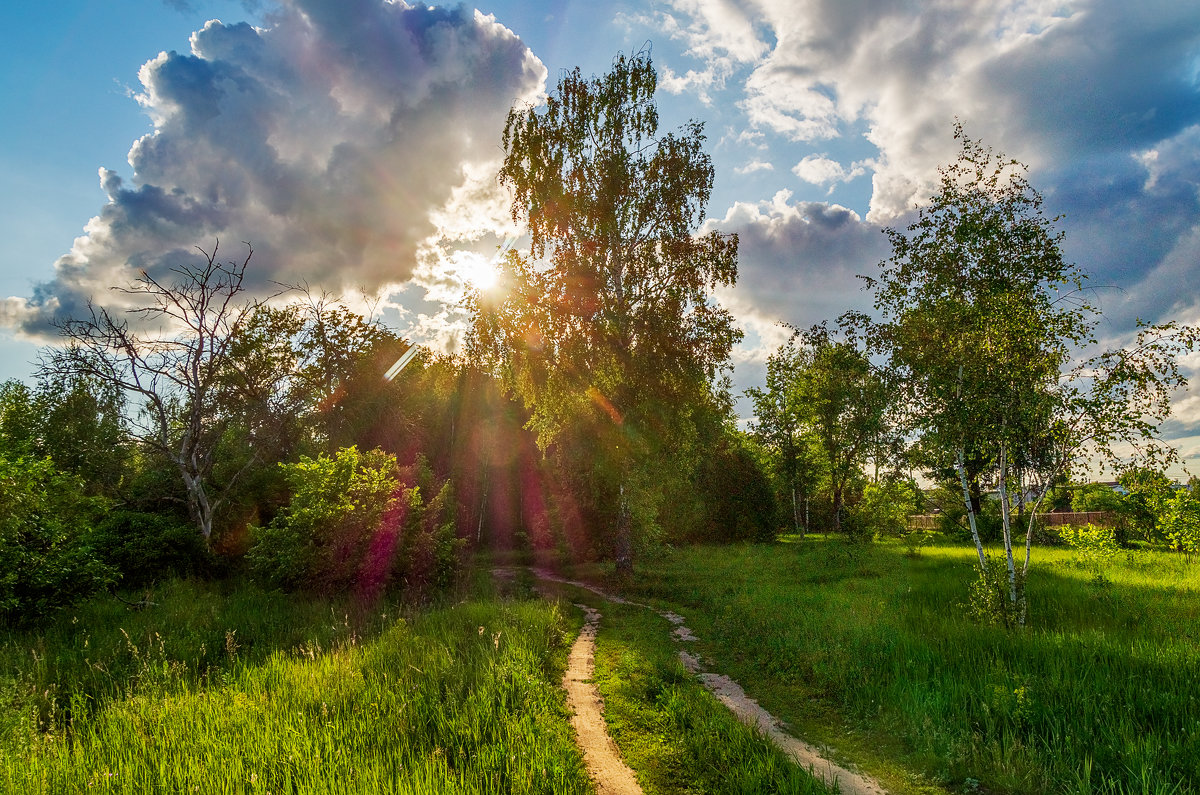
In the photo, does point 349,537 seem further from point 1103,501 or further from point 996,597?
point 1103,501

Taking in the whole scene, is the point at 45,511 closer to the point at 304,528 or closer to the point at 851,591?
the point at 304,528

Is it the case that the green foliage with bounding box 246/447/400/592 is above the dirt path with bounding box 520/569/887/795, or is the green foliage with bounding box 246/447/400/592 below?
above

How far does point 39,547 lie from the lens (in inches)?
424

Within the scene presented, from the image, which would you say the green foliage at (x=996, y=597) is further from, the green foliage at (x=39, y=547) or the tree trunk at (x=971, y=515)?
the green foliage at (x=39, y=547)

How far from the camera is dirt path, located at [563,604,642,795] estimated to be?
5.35m

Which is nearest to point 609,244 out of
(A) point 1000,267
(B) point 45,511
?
(A) point 1000,267

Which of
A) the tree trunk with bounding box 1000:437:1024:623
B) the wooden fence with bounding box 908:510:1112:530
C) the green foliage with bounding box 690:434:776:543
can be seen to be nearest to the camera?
the tree trunk with bounding box 1000:437:1024:623

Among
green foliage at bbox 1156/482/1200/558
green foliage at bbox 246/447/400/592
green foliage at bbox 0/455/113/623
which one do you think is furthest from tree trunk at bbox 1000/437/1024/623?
green foliage at bbox 0/455/113/623

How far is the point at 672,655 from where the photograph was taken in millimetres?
10164

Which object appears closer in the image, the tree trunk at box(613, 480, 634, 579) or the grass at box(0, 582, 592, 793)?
the grass at box(0, 582, 592, 793)

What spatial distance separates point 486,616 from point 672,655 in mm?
4300

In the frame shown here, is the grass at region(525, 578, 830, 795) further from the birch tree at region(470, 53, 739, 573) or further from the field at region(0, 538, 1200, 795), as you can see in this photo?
the birch tree at region(470, 53, 739, 573)

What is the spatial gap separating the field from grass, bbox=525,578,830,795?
0.03 metres

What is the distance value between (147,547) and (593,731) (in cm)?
1671
